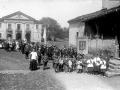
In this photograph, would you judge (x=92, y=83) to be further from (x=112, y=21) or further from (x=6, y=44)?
(x=6, y=44)

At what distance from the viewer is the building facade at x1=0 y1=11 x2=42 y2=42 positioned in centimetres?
5016

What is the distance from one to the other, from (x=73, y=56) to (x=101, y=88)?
7162 mm

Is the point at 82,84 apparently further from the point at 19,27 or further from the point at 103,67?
the point at 19,27

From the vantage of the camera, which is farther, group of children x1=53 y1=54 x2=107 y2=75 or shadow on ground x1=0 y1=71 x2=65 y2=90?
group of children x1=53 y1=54 x2=107 y2=75

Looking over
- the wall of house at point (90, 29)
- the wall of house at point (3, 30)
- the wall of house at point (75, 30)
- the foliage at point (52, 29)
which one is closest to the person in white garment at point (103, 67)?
the wall of house at point (90, 29)

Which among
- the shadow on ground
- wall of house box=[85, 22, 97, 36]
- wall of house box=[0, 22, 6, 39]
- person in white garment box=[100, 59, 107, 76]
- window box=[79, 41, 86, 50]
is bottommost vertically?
the shadow on ground

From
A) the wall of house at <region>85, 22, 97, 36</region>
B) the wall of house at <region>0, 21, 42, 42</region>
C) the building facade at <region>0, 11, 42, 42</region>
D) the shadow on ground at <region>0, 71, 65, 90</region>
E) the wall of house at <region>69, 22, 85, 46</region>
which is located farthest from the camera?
the wall of house at <region>0, 21, 42, 42</region>

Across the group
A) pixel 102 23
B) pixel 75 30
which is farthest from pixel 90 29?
pixel 75 30

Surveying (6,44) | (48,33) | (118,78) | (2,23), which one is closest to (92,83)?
(118,78)

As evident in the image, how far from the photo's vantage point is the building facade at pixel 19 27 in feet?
165

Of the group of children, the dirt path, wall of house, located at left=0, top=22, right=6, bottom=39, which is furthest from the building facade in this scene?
the dirt path

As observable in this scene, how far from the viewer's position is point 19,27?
5212 cm

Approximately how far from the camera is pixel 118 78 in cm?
1016

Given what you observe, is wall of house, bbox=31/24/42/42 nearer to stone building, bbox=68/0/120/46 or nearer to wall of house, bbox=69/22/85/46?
wall of house, bbox=69/22/85/46
